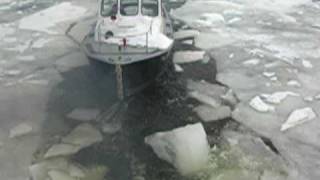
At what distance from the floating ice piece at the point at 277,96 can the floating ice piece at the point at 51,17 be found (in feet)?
19.1

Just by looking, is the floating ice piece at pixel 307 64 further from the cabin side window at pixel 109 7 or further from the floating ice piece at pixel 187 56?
the cabin side window at pixel 109 7

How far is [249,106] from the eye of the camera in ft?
29.1

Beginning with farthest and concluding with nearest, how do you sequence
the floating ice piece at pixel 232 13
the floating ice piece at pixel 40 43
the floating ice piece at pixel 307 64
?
the floating ice piece at pixel 232 13 → the floating ice piece at pixel 40 43 → the floating ice piece at pixel 307 64

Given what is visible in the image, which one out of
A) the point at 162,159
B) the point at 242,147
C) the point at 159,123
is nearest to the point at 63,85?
the point at 159,123

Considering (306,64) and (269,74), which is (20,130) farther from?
(306,64)

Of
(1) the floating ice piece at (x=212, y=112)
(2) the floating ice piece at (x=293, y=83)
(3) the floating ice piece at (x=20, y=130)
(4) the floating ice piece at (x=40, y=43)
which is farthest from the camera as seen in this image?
(4) the floating ice piece at (x=40, y=43)

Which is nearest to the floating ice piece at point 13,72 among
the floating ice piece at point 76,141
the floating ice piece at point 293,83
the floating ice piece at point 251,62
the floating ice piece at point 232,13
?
the floating ice piece at point 76,141

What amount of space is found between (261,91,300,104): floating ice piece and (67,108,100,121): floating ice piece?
2.99m

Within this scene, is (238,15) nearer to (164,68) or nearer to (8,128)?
(164,68)

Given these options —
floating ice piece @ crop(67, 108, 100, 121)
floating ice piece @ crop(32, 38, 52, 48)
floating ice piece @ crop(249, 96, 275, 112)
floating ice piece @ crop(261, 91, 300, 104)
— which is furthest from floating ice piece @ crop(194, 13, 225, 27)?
floating ice piece @ crop(67, 108, 100, 121)

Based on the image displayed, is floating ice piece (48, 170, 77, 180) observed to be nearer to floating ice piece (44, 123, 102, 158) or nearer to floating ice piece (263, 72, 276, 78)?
floating ice piece (44, 123, 102, 158)

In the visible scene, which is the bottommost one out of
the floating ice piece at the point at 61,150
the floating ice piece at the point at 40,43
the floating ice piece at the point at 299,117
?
the floating ice piece at the point at 61,150

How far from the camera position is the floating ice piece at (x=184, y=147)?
7.31 meters

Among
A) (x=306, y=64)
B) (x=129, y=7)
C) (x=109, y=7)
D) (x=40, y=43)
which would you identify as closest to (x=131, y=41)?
(x=129, y=7)
